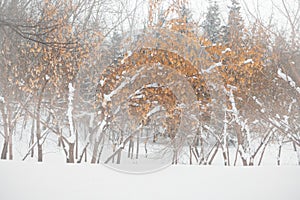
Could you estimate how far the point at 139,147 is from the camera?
Result: 274 centimetres

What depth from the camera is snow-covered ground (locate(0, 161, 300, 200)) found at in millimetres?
2174

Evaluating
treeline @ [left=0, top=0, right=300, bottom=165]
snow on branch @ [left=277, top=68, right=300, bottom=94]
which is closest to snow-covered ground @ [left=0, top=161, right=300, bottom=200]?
treeline @ [left=0, top=0, right=300, bottom=165]

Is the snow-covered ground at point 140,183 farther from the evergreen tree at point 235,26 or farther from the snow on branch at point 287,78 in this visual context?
the evergreen tree at point 235,26

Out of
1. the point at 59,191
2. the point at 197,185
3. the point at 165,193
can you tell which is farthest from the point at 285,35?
the point at 59,191

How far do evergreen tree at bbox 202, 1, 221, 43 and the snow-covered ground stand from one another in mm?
1663

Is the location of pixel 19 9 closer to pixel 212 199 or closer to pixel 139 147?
pixel 139 147

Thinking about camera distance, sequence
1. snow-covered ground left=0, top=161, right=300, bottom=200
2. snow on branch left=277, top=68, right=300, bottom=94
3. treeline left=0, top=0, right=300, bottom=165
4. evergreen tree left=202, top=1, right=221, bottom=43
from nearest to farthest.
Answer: snow-covered ground left=0, top=161, right=300, bottom=200 < treeline left=0, top=0, right=300, bottom=165 < snow on branch left=277, top=68, right=300, bottom=94 < evergreen tree left=202, top=1, right=221, bottom=43

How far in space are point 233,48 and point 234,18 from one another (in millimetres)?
334

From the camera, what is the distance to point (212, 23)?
385cm

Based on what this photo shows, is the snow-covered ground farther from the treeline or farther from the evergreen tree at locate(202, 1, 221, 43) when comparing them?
the evergreen tree at locate(202, 1, 221, 43)

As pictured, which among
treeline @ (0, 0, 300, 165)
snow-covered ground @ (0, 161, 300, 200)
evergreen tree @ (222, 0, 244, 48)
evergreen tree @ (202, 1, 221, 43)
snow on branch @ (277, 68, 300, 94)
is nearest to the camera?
snow-covered ground @ (0, 161, 300, 200)

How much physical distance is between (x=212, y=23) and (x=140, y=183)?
7.52 ft

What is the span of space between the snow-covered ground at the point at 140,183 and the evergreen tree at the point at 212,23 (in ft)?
5.46

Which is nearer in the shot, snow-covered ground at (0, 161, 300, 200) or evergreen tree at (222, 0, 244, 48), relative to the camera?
snow-covered ground at (0, 161, 300, 200)
